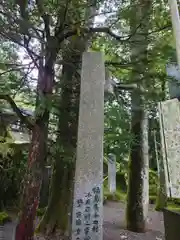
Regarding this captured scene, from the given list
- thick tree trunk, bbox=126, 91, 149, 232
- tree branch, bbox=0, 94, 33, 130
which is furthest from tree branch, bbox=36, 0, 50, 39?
thick tree trunk, bbox=126, 91, 149, 232

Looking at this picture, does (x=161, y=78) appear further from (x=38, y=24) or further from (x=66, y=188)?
(x=66, y=188)

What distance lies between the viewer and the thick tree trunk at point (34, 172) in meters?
3.26

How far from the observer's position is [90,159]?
3029 mm

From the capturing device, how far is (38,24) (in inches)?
154

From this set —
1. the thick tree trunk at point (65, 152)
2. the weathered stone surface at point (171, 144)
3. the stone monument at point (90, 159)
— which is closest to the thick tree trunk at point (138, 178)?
the weathered stone surface at point (171, 144)

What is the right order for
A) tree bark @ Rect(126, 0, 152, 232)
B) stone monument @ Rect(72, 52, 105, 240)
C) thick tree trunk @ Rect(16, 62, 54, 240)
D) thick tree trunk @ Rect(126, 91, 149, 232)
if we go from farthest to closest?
1. thick tree trunk @ Rect(126, 91, 149, 232)
2. tree bark @ Rect(126, 0, 152, 232)
3. thick tree trunk @ Rect(16, 62, 54, 240)
4. stone monument @ Rect(72, 52, 105, 240)

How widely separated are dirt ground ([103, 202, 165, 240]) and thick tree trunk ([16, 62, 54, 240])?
7.47ft

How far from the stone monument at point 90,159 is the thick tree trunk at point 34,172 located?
0.64 metres

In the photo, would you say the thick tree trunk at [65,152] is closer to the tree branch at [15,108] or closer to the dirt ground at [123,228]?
the tree branch at [15,108]

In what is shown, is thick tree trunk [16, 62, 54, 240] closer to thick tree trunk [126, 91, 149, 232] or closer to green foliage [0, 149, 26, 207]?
thick tree trunk [126, 91, 149, 232]

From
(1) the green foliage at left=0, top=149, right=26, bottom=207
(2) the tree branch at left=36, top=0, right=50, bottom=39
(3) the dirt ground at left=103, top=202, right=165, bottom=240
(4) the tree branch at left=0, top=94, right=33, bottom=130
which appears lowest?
(3) the dirt ground at left=103, top=202, right=165, bottom=240

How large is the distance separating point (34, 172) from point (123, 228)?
3.47 m

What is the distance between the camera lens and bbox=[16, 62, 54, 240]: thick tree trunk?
3.26m

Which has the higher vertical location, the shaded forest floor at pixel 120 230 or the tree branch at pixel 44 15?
the tree branch at pixel 44 15
